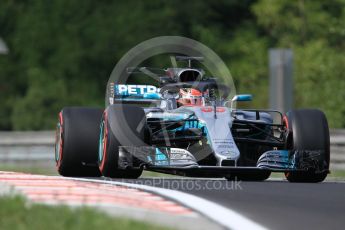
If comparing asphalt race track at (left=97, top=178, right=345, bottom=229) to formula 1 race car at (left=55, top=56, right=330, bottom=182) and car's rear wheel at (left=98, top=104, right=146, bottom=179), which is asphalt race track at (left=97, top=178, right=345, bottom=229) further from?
car's rear wheel at (left=98, top=104, right=146, bottom=179)

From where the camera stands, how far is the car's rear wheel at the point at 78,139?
14.9m

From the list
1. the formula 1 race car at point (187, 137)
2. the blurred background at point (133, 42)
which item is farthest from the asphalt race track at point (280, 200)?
the blurred background at point (133, 42)

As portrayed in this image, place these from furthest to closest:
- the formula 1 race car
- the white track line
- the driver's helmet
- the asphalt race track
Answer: the driver's helmet < the formula 1 race car < the asphalt race track < the white track line

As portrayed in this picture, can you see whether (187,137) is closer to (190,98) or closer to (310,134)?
(190,98)

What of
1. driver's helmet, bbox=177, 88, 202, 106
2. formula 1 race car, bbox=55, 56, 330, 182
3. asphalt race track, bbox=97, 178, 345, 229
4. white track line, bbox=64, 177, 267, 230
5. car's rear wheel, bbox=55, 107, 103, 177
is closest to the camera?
white track line, bbox=64, 177, 267, 230

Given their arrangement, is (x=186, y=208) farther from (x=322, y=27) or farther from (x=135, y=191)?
(x=322, y=27)

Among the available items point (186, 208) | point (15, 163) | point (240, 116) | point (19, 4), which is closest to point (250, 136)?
point (240, 116)

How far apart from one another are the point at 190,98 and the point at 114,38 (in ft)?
97.5

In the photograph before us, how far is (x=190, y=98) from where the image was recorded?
15.0 meters

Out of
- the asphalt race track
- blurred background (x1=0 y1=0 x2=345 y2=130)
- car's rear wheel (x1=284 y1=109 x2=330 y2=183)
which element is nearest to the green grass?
the asphalt race track

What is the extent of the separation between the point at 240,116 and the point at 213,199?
409cm

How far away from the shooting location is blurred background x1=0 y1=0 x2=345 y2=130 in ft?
134

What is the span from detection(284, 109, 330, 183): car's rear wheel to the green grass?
5754 mm

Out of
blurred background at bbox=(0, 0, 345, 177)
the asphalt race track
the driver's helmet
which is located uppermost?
blurred background at bbox=(0, 0, 345, 177)
